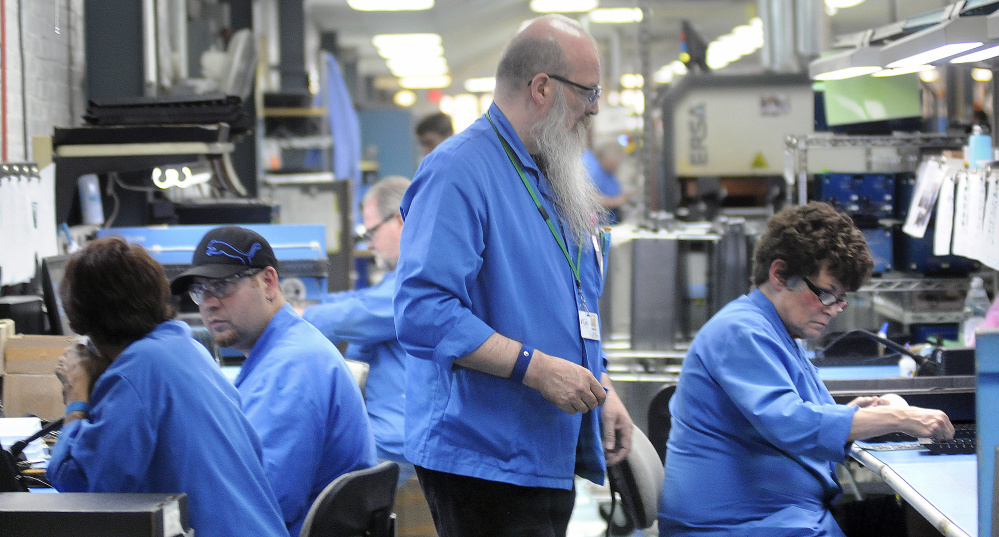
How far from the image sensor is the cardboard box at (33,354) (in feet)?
9.34

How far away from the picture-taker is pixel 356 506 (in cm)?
195

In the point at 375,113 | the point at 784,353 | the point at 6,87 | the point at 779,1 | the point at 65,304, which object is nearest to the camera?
the point at 65,304

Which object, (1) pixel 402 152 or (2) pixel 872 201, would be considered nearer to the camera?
(2) pixel 872 201

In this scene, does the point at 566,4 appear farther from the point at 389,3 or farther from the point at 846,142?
the point at 846,142

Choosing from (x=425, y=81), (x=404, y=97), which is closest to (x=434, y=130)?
(x=425, y=81)

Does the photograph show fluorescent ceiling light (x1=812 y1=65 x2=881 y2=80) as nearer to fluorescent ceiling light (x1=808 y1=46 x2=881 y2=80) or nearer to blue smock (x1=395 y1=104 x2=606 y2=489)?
fluorescent ceiling light (x1=808 y1=46 x2=881 y2=80)

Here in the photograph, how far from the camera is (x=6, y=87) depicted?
381 centimetres

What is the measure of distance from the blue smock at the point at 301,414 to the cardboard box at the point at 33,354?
3.33 feet

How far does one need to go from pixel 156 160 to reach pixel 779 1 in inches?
198

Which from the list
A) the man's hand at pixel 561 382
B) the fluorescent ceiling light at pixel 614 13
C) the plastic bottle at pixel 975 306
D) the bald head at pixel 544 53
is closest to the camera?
the man's hand at pixel 561 382

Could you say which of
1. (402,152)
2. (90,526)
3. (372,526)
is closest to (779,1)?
(372,526)

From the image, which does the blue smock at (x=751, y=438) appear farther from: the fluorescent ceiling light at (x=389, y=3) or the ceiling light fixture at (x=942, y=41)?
the fluorescent ceiling light at (x=389, y=3)

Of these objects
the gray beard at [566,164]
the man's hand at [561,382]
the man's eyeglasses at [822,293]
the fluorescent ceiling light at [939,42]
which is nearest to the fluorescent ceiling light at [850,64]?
the fluorescent ceiling light at [939,42]

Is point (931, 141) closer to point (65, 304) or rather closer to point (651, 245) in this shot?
point (651, 245)
